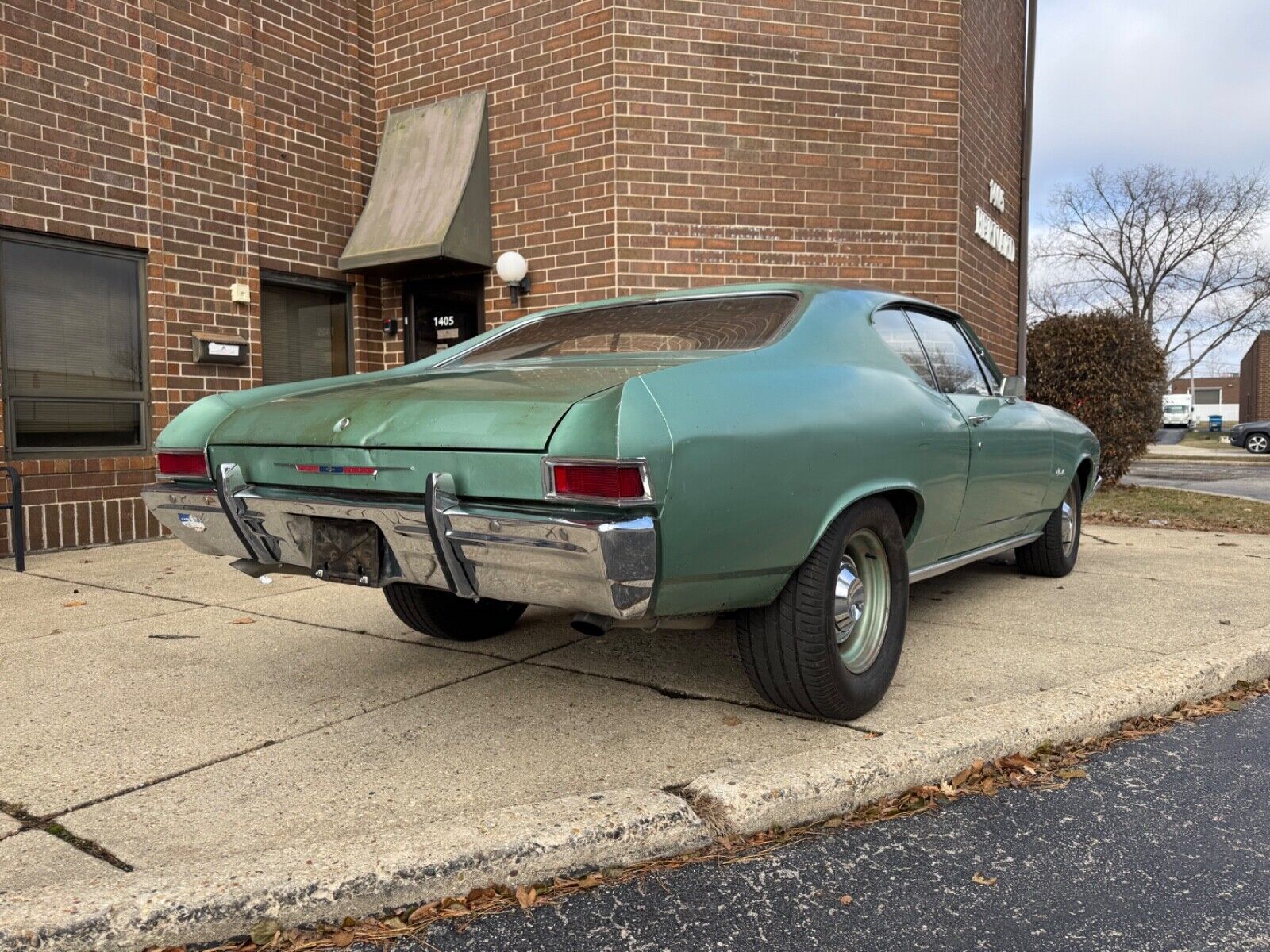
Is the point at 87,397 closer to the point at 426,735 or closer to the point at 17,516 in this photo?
the point at 17,516

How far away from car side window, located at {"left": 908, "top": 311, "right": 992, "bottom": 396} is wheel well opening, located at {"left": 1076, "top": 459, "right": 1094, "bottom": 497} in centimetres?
179

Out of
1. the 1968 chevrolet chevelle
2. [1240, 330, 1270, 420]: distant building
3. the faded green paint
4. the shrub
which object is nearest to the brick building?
the shrub

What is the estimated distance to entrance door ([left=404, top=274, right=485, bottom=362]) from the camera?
971cm

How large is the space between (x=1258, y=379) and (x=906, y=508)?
5852 cm

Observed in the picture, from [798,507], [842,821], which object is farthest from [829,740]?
[798,507]

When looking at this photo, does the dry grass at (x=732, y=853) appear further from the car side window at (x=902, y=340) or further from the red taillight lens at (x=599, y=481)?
the car side window at (x=902, y=340)

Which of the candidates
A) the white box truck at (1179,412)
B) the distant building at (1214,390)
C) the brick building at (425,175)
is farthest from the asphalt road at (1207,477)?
the distant building at (1214,390)

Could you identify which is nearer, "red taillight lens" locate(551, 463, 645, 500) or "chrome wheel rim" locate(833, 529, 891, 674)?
"red taillight lens" locate(551, 463, 645, 500)

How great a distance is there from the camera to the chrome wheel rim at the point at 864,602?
10.6 feet

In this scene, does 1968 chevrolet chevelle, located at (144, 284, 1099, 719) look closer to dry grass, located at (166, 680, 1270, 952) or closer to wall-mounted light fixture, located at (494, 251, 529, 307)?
dry grass, located at (166, 680, 1270, 952)

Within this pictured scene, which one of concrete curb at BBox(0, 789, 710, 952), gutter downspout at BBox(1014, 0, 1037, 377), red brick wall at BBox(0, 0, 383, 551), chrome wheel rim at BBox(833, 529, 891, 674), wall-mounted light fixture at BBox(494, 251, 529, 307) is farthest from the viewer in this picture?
gutter downspout at BBox(1014, 0, 1037, 377)

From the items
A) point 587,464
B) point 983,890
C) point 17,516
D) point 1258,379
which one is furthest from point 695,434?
point 1258,379

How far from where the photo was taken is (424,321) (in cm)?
992

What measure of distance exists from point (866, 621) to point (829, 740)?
508 millimetres
